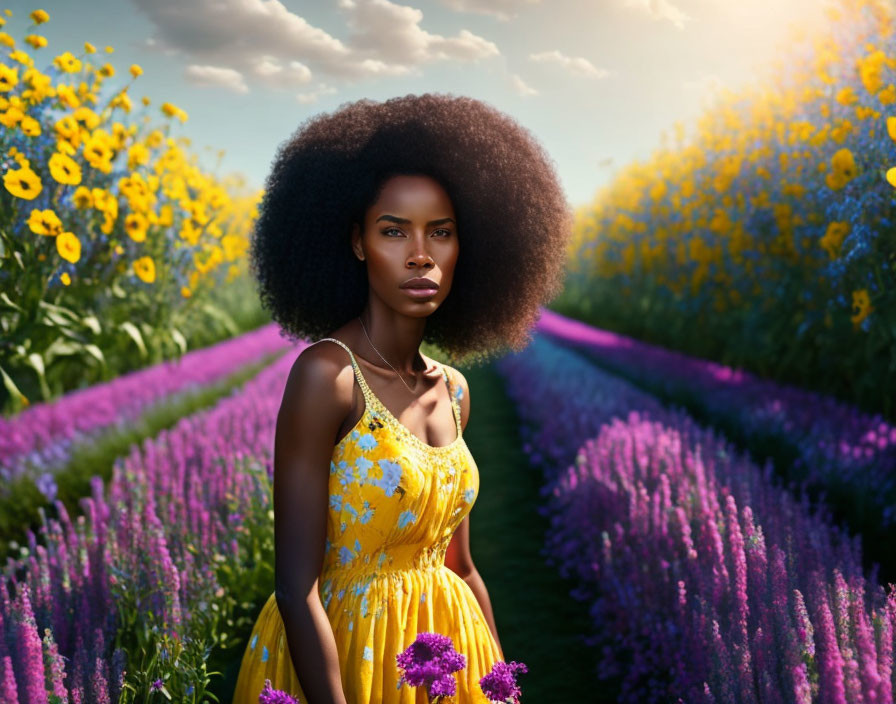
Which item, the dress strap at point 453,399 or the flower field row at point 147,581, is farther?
the dress strap at point 453,399

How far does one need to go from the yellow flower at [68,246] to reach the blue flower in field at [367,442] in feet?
8.46

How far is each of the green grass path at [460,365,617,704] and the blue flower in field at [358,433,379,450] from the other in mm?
1558

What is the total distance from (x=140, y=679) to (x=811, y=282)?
559 centimetres

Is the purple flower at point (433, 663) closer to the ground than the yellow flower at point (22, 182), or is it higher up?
closer to the ground

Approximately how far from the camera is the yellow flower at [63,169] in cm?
374

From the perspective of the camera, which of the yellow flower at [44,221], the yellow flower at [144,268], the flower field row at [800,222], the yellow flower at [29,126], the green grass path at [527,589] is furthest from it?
the yellow flower at [144,268]

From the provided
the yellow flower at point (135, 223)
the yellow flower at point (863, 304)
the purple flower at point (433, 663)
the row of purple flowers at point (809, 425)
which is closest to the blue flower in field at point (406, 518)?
the purple flower at point (433, 663)

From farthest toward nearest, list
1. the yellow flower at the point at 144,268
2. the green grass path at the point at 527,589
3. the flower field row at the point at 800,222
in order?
the yellow flower at the point at 144,268 < the flower field row at the point at 800,222 < the green grass path at the point at 527,589

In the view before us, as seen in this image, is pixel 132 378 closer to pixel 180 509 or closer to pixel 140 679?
pixel 180 509

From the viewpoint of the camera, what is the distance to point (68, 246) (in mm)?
3693

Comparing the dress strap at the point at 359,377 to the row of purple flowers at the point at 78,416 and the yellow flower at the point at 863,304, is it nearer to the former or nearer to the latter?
the row of purple flowers at the point at 78,416

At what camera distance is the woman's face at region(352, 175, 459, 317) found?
5.41ft

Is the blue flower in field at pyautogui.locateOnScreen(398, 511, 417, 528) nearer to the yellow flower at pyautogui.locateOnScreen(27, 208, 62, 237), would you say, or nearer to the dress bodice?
the dress bodice

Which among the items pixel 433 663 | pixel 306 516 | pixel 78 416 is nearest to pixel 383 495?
pixel 306 516
